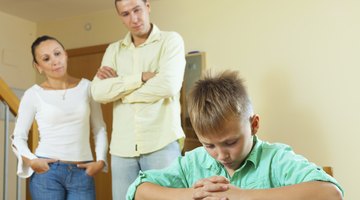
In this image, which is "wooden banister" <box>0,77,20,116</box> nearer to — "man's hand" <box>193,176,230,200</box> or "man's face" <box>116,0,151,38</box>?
"man's face" <box>116,0,151,38</box>

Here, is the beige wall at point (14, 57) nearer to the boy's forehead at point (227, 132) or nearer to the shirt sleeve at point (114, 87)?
the shirt sleeve at point (114, 87)

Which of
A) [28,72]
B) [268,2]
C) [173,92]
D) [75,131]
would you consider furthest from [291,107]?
[28,72]

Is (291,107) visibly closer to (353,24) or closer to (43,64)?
(353,24)

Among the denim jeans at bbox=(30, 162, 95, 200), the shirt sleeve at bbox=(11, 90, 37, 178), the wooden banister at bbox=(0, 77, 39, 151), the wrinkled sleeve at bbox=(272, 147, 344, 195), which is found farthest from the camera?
the wooden banister at bbox=(0, 77, 39, 151)

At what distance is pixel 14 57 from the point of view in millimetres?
4848

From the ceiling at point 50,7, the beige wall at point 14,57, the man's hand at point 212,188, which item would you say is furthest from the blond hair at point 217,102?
the beige wall at point 14,57

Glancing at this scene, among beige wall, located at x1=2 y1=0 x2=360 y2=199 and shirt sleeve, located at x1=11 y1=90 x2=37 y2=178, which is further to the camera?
beige wall, located at x1=2 y1=0 x2=360 y2=199

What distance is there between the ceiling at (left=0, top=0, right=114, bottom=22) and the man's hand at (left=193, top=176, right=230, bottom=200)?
3.56 metres

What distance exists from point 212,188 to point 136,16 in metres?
1.62

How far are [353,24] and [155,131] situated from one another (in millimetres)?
1841

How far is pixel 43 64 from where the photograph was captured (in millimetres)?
2705

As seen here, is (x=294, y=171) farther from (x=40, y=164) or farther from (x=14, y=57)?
(x=14, y=57)

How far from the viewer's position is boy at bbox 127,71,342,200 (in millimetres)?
1154

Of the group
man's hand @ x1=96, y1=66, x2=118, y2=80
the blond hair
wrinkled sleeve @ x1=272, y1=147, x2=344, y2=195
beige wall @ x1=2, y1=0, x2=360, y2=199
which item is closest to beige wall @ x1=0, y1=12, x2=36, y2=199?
beige wall @ x1=2, y1=0, x2=360, y2=199
